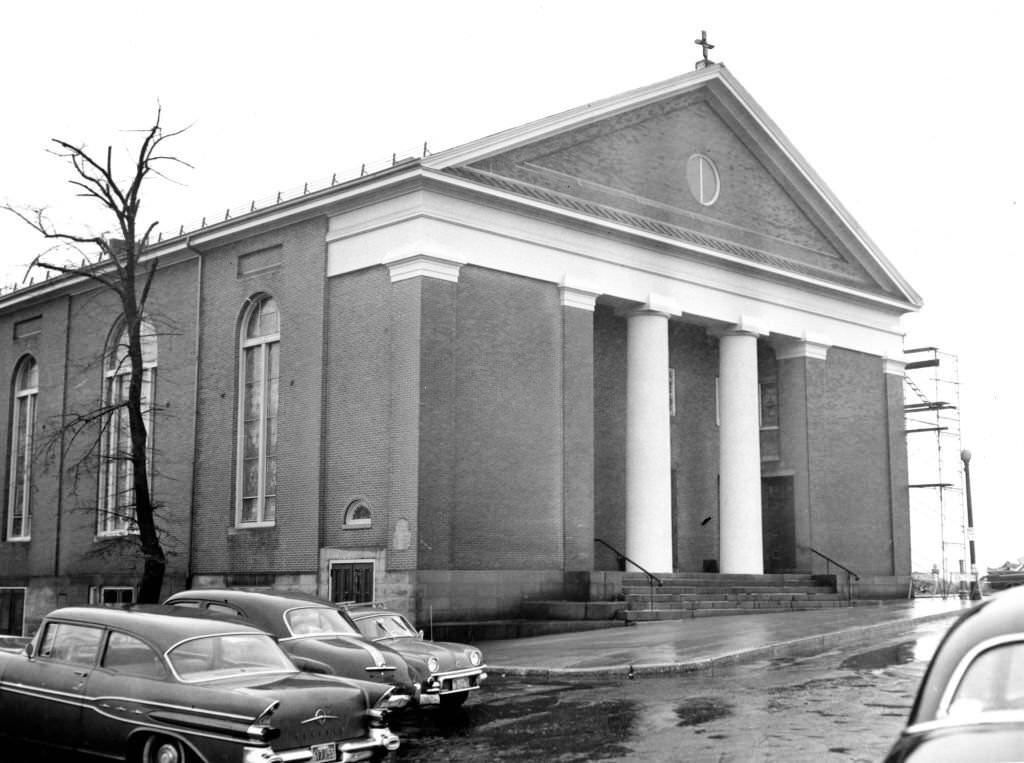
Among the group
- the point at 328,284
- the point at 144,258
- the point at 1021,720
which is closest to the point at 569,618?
the point at 328,284

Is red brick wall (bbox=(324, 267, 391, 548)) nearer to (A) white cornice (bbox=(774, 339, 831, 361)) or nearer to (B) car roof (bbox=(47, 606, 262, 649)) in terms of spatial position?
(A) white cornice (bbox=(774, 339, 831, 361))

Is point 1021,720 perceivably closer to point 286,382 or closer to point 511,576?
point 511,576

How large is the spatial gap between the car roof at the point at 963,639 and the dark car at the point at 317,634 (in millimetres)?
8614

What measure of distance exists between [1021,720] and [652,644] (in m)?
16.7

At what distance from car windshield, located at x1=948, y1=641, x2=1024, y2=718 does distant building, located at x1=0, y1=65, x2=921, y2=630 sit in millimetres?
20749

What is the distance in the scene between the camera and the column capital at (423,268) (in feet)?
85.0

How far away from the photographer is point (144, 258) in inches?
1299

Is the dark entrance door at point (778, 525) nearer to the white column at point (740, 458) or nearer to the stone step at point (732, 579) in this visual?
the stone step at point (732, 579)

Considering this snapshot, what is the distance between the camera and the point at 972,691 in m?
4.32

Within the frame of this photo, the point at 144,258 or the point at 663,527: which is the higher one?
the point at 144,258

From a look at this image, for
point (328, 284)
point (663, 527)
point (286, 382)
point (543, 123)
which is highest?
point (543, 123)

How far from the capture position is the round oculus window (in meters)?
32.5

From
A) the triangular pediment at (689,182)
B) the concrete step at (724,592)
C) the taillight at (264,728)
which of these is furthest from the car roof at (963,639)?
the concrete step at (724,592)

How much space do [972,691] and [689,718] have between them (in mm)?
9066
